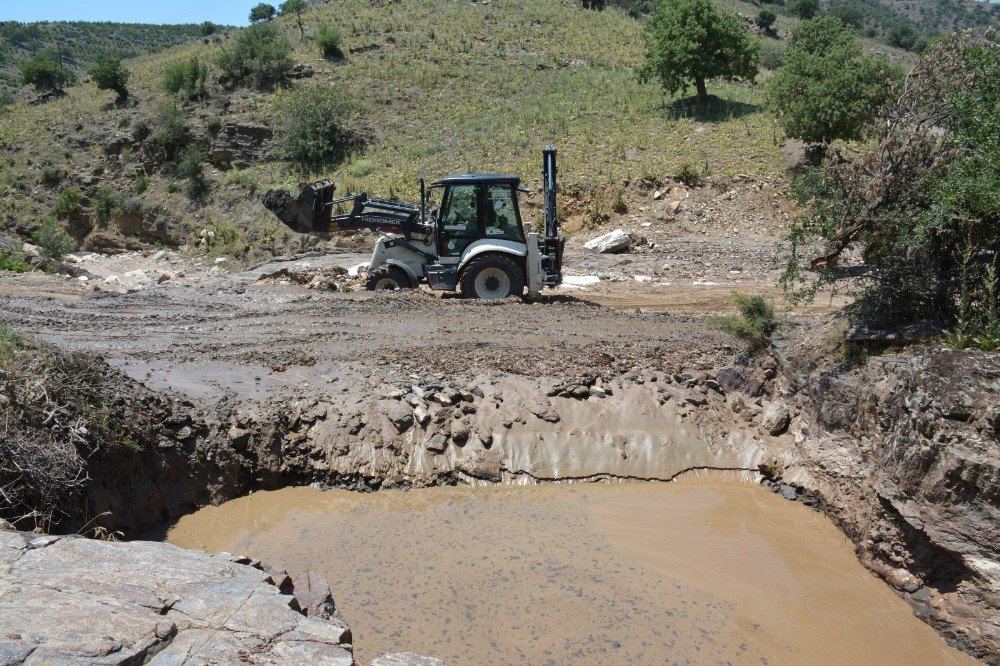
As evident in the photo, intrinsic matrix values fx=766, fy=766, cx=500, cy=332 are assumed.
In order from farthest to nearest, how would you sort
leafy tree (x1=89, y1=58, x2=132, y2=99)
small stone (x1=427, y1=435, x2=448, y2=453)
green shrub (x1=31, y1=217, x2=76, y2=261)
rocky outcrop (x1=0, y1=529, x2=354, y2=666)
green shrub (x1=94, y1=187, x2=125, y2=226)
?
leafy tree (x1=89, y1=58, x2=132, y2=99)
green shrub (x1=94, y1=187, x2=125, y2=226)
green shrub (x1=31, y1=217, x2=76, y2=261)
small stone (x1=427, y1=435, x2=448, y2=453)
rocky outcrop (x1=0, y1=529, x2=354, y2=666)

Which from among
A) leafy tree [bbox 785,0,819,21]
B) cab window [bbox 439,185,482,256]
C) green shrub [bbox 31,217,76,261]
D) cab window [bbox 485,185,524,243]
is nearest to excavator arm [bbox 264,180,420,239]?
cab window [bbox 439,185,482,256]

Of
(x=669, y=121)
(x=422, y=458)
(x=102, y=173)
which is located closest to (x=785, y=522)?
(x=422, y=458)

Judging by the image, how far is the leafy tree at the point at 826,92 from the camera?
2097 centimetres

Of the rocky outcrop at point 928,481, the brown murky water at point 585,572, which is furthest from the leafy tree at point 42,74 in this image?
the rocky outcrop at point 928,481

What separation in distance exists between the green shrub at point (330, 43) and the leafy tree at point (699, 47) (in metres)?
16.3

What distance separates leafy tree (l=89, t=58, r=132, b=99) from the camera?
3303 cm

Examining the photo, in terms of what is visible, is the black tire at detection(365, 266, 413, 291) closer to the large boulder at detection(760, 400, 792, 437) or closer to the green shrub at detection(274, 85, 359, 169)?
the large boulder at detection(760, 400, 792, 437)

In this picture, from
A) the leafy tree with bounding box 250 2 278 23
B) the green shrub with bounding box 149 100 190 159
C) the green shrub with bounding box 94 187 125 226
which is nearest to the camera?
the green shrub with bounding box 94 187 125 226

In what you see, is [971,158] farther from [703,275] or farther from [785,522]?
[703,275]

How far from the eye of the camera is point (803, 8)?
65.6 metres

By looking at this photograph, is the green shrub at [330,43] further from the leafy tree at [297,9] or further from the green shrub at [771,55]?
the green shrub at [771,55]

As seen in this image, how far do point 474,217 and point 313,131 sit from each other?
1864 cm

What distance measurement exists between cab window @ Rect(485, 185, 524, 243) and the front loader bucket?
329cm

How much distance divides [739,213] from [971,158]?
48.0 feet
